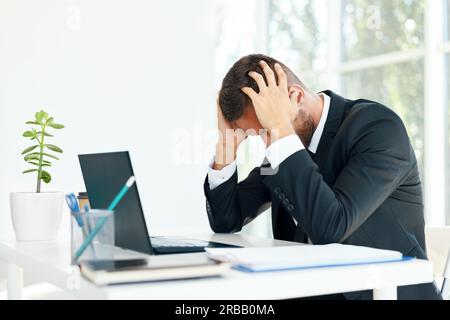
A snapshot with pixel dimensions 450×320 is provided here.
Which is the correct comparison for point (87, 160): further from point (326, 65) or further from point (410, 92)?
point (326, 65)

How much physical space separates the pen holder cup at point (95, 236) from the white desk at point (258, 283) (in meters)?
0.04

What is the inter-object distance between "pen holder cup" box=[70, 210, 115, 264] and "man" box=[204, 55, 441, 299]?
481 mm

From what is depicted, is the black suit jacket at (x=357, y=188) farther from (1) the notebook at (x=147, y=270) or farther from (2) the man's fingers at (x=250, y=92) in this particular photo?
(1) the notebook at (x=147, y=270)

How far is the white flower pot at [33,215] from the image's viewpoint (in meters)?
1.59

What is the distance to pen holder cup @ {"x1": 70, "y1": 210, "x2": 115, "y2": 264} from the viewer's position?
100 centimetres

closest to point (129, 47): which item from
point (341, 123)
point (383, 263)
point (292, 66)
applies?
point (292, 66)

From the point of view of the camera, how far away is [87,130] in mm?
3594

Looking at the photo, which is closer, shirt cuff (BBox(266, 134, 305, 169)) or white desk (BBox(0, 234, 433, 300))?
white desk (BBox(0, 234, 433, 300))

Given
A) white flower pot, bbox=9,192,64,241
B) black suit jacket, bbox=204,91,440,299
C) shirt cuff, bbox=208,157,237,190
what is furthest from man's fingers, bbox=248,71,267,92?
white flower pot, bbox=9,192,64,241

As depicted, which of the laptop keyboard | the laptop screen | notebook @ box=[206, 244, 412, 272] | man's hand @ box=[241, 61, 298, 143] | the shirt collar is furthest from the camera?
the shirt collar

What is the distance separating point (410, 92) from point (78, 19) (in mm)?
1980

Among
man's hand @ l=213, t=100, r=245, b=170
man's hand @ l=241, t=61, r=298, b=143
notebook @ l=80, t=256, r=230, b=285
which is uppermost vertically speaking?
man's hand @ l=241, t=61, r=298, b=143

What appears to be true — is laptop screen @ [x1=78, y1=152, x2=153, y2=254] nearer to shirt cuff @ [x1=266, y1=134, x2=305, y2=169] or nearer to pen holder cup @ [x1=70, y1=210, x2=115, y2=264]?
pen holder cup @ [x1=70, y1=210, x2=115, y2=264]

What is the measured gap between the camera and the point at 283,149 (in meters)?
1.38
